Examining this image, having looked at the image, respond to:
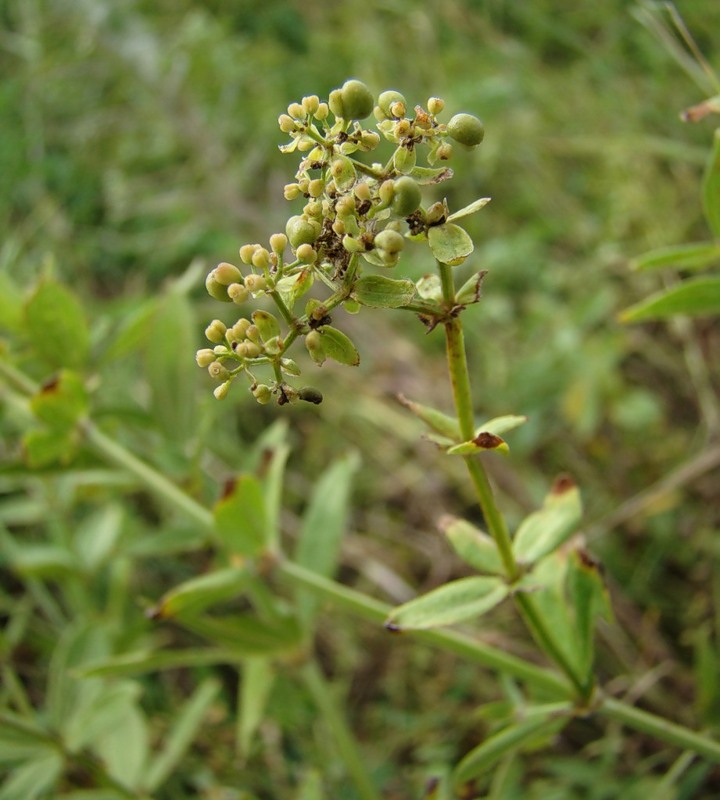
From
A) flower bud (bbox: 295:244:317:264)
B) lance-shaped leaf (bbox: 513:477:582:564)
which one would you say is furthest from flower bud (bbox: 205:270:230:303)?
lance-shaped leaf (bbox: 513:477:582:564)

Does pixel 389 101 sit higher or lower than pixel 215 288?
higher

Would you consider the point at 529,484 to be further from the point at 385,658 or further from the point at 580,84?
the point at 580,84

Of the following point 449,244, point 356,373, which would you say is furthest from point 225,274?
point 356,373

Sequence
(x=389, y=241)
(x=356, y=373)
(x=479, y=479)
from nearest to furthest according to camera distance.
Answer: (x=389, y=241)
(x=479, y=479)
(x=356, y=373)

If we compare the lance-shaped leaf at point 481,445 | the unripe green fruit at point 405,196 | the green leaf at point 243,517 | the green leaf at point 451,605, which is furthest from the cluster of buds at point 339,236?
the green leaf at point 243,517

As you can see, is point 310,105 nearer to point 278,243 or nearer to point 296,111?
point 296,111

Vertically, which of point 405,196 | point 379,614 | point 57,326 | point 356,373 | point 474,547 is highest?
point 405,196

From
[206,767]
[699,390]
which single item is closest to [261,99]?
[699,390]

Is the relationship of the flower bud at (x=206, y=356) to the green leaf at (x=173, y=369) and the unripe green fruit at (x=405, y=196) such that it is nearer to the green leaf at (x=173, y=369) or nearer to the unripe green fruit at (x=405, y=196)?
the unripe green fruit at (x=405, y=196)
